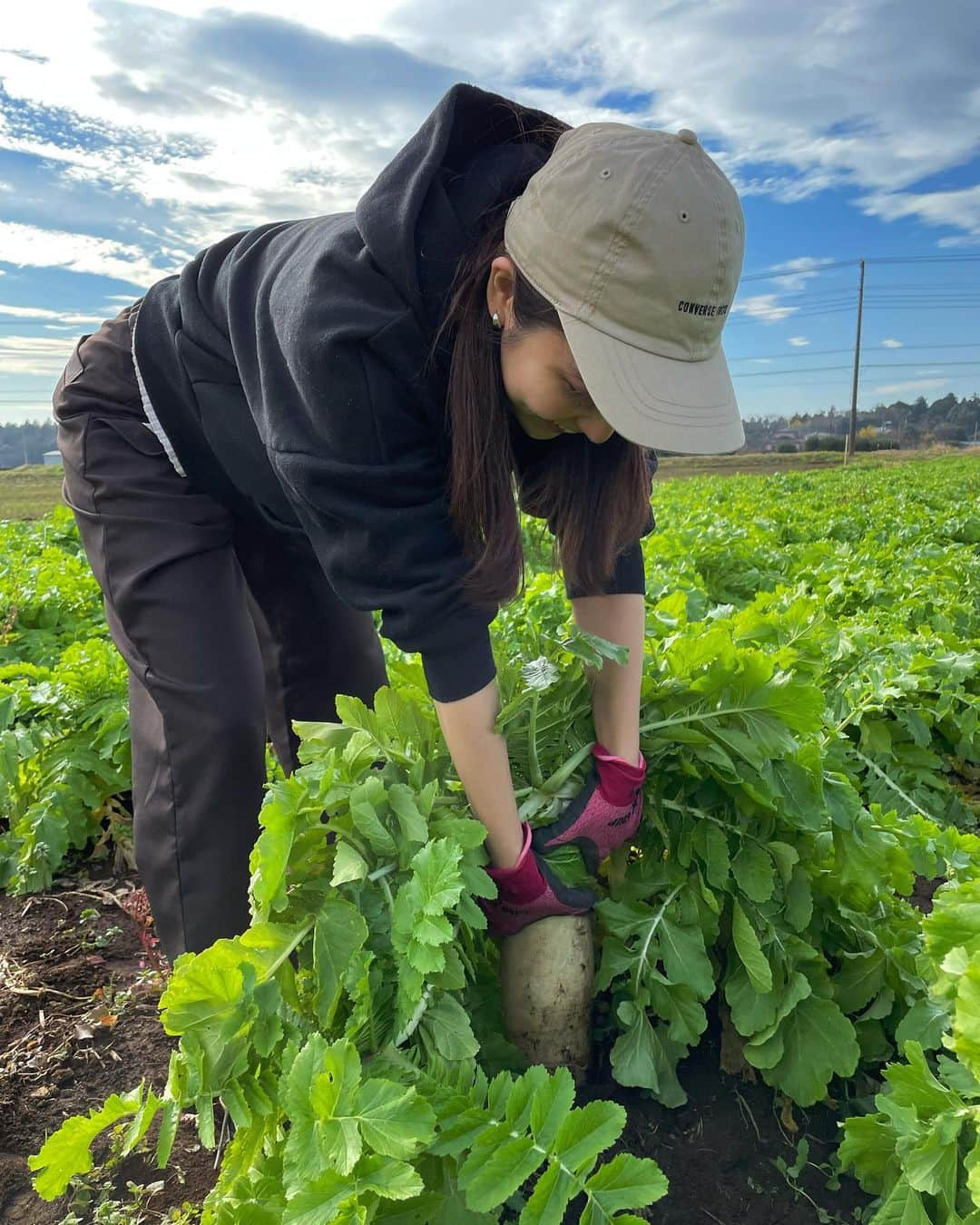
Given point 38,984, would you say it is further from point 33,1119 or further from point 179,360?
point 179,360

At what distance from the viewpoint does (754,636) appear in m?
2.31

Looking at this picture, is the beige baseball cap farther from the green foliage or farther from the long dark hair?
the green foliage

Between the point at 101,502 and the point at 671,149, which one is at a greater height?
the point at 671,149

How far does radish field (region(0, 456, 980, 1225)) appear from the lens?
1319 millimetres

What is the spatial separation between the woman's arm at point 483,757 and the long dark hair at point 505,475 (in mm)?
192

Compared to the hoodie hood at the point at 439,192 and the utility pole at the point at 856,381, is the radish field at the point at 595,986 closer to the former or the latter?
the hoodie hood at the point at 439,192

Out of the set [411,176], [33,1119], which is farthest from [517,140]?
[33,1119]

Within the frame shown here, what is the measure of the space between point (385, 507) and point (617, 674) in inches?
22.4

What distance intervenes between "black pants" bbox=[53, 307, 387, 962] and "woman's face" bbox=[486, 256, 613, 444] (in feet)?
3.19

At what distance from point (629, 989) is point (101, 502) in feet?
5.13

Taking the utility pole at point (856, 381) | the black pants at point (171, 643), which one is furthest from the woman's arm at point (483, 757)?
the utility pole at point (856, 381)

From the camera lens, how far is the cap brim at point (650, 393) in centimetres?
145

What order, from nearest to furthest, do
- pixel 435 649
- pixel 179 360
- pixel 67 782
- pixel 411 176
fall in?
1. pixel 411 176
2. pixel 435 649
3. pixel 179 360
4. pixel 67 782

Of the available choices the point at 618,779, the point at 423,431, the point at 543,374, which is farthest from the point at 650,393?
Answer: the point at 618,779
